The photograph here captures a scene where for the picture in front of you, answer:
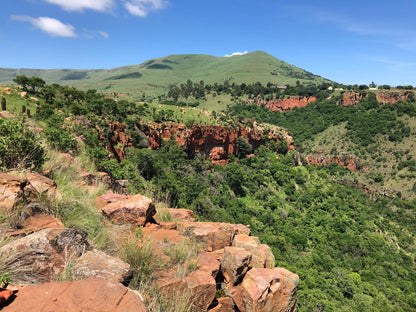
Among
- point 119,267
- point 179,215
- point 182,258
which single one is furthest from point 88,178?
point 119,267

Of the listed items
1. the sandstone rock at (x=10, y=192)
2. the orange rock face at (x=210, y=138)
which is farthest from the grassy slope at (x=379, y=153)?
the sandstone rock at (x=10, y=192)

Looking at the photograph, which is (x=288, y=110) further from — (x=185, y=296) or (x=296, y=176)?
(x=185, y=296)

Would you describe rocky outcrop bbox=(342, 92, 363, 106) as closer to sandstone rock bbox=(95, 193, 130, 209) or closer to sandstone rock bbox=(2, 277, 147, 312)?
sandstone rock bbox=(95, 193, 130, 209)

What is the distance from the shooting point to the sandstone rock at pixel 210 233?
6520 mm

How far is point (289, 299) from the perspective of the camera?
16.9 ft

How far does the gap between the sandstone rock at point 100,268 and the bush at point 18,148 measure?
11.2ft

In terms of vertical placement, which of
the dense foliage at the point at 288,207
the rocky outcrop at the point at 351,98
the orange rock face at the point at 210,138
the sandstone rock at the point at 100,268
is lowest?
the dense foliage at the point at 288,207

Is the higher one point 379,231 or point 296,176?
point 296,176

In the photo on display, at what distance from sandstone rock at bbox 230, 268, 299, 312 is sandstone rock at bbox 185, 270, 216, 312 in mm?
886

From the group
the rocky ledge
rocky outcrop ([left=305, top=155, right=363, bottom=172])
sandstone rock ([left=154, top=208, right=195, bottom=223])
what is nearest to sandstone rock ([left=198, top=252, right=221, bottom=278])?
the rocky ledge

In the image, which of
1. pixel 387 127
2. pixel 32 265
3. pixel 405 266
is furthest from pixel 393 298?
pixel 387 127

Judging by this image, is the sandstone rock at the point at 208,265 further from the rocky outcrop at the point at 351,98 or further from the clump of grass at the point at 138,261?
the rocky outcrop at the point at 351,98

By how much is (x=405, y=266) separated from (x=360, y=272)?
1384 cm

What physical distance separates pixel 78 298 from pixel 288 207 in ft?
148
